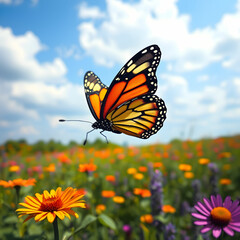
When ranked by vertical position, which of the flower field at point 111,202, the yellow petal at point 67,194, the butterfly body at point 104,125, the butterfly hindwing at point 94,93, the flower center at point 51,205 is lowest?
the flower field at point 111,202

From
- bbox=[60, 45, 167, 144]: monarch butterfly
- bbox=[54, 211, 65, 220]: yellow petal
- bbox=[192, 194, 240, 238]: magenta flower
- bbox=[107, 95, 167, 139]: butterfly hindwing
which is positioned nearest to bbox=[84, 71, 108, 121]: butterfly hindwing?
bbox=[60, 45, 167, 144]: monarch butterfly

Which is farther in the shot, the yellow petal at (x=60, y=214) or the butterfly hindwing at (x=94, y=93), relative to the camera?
the butterfly hindwing at (x=94, y=93)

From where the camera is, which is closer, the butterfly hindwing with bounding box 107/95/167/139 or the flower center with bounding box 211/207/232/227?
the flower center with bounding box 211/207/232/227

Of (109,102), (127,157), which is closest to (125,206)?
(109,102)

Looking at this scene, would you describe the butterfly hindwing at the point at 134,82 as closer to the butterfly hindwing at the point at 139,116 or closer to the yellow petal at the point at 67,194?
the butterfly hindwing at the point at 139,116

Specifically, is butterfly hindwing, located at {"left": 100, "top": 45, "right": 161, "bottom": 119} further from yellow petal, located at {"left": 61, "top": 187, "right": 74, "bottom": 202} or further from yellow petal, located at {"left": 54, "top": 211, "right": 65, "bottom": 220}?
yellow petal, located at {"left": 54, "top": 211, "right": 65, "bottom": 220}

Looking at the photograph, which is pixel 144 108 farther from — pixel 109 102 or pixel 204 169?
pixel 204 169

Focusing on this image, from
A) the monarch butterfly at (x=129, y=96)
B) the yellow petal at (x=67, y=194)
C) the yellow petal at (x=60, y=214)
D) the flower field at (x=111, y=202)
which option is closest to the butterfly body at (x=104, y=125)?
the monarch butterfly at (x=129, y=96)

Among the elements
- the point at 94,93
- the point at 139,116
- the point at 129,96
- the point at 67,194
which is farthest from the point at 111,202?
the point at 67,194

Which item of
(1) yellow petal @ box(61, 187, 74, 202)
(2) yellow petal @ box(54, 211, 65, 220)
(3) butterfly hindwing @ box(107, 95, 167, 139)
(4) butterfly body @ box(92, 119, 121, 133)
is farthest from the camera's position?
(3) butterfly hindwing @ box(107, 95, 167, 139)
